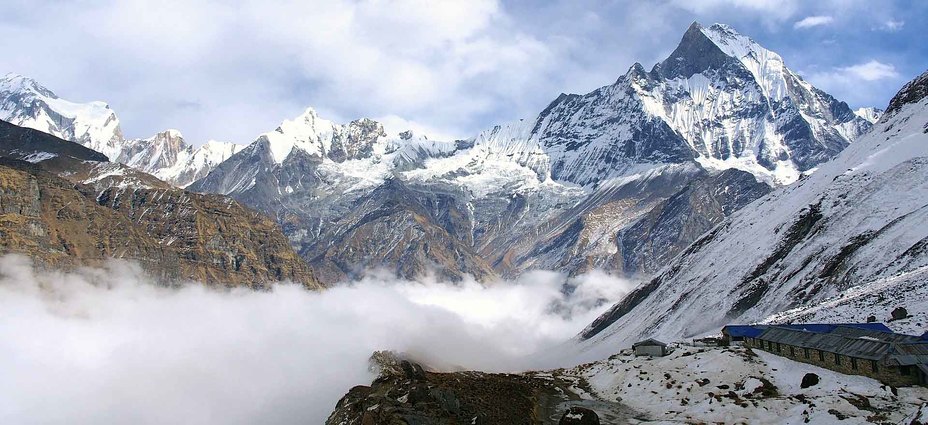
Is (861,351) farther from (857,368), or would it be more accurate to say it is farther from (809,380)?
(809,380)

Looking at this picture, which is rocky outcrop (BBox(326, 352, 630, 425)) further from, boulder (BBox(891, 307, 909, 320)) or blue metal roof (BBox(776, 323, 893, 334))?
boulder (BBox(891, 307, 909, 320))

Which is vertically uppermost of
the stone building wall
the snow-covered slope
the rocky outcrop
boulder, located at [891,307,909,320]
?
the snow-covered slope

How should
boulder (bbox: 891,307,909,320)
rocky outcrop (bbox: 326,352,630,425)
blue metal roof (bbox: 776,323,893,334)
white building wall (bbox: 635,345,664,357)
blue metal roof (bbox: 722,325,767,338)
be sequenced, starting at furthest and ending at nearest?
white building wall (bbox: 635,345,664,357) < blue metal roof (bbox: 722,325,767,338) < boulder (bbox: 891,307,909,320) < blue metal roof (bbox: 776,323,893,334) < rocky outcrop (bbox: 326,352,630,425)

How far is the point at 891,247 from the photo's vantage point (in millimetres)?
129375

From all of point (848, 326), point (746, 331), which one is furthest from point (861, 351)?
point (746, 331)

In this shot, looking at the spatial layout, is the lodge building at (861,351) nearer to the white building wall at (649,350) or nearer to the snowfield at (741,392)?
the snowfield at (741,392)

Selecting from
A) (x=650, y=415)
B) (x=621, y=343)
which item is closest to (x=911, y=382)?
(x=650, y=415)

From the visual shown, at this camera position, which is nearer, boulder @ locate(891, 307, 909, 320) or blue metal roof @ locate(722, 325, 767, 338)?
boulder @ locate(891, 307, 909, 320)

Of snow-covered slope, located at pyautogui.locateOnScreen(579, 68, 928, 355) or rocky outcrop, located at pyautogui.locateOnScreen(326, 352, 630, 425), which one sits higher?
snow-covered slope, located at pyautogui.locateOnScreen(579, 68, 928, 355)

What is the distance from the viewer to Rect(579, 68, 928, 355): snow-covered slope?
13050 cm

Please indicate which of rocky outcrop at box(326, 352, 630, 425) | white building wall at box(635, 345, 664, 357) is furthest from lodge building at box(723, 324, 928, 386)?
rocky outcrop at box(326, 352, 630, 425)

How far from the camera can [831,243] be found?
493 feet

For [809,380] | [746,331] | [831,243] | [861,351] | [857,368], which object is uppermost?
[831,243]

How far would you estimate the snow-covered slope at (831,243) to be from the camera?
130500 millimetres
